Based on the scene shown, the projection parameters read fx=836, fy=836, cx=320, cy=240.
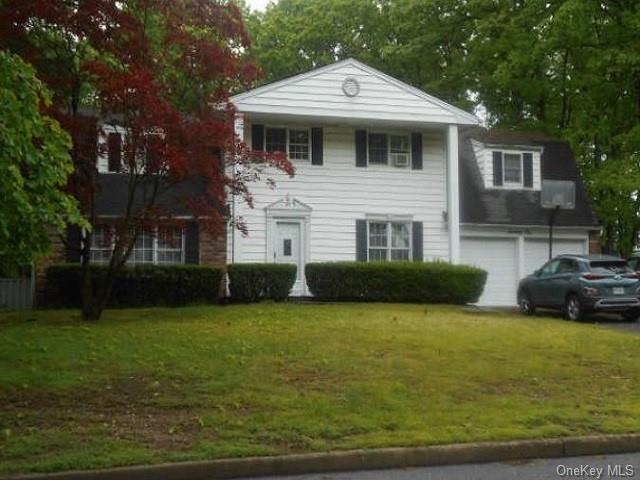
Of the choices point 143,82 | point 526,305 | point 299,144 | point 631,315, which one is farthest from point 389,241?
point 143,82

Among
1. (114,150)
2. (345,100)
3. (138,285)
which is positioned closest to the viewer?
(114,150)

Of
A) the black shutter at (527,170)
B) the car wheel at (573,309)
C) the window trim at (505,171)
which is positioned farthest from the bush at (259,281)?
the black shutter at (527,170)

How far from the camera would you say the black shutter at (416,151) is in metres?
25.4

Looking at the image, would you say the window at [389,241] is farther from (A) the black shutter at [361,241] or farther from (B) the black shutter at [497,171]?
(B) the black shutter at [497,171]

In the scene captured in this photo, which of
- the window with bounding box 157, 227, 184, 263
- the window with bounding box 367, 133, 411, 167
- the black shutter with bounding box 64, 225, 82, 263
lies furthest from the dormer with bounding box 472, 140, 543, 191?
the black shutter with bounding box 64, 225, 82, 263

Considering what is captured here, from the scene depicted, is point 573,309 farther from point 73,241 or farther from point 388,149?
point 73,241

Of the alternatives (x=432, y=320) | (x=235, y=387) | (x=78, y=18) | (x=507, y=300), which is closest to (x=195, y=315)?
(x=432, y=320)

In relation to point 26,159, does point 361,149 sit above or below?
above

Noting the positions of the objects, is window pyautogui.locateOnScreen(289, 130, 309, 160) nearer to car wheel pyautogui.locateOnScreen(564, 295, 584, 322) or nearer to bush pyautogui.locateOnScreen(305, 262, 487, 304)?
bush pyautogui.locateOnScreen(305, 262, 487, 304)

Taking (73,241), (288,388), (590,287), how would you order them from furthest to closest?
(73,241) → (590,287) → (288,388)

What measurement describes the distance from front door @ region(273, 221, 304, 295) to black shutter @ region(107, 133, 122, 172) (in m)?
7.83

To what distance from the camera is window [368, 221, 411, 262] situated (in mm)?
24844

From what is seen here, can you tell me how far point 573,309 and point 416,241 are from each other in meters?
6.09

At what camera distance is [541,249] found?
27031 millimetres
